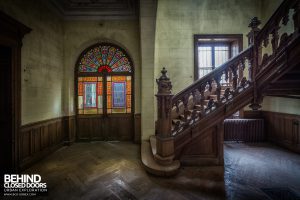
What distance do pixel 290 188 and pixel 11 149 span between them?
17.2 feet

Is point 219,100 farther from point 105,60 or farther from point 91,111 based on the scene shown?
point 91,111

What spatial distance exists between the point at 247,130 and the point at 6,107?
6714 mm

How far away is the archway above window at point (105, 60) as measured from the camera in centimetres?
577

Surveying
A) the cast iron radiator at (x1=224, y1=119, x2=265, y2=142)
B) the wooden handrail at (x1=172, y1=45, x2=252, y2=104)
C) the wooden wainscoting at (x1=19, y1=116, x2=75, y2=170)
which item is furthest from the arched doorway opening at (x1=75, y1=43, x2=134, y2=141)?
the cast iron radiator at (x1=224, y1=119, x2=265, y2=142)

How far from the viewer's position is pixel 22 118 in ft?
11.7

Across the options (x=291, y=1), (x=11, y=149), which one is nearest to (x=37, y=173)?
(x=11, y=149)

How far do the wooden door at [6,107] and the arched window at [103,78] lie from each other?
2460 mm

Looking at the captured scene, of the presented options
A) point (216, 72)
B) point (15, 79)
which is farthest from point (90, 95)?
point (216, 72)

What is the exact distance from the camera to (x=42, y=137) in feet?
13.9

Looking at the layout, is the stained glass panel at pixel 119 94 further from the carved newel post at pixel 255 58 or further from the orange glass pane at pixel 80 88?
the carved newel post at pixel 255 58

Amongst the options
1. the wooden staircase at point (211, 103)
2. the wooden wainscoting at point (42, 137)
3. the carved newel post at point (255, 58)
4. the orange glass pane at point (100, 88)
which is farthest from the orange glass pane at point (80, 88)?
the carved newel post at point (255, 58)

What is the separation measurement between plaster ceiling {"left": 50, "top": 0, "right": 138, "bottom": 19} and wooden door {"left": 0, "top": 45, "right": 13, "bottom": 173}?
2.32 metres

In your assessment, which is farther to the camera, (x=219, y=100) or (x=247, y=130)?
(x=247, y=130)

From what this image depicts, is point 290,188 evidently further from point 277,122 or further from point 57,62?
point 57,62
